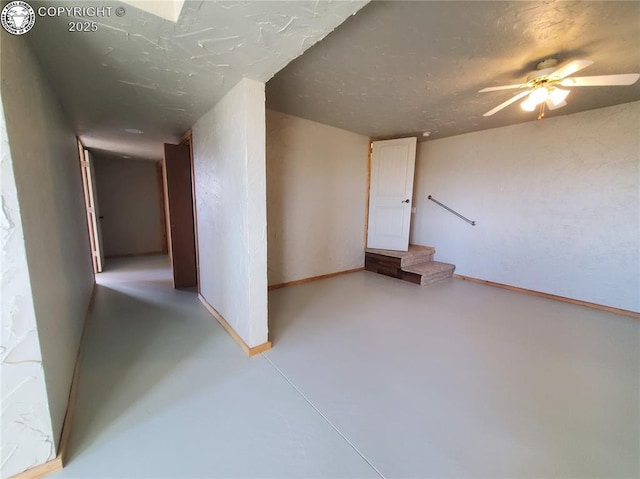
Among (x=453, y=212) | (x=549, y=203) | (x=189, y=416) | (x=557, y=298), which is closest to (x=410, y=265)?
(x=453, y=212)

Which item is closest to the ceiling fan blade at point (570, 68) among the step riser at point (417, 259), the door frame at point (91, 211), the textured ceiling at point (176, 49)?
the textured ceiling at point (176, 49)

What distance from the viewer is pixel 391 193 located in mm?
4070

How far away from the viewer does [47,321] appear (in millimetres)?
1193

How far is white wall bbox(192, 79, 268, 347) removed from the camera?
69.2 inches

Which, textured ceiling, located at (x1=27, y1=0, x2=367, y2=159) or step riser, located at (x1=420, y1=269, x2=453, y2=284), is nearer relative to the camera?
textured ceiling, located at (x1=27, y1=0, x2=367, y2=159)

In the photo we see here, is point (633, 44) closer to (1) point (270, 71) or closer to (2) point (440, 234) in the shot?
(1) point (270, 71)

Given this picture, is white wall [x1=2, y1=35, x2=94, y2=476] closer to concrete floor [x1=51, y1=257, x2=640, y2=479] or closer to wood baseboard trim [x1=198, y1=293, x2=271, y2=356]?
concrete floor [x1=51, y1=257, x2=640, y2=479]

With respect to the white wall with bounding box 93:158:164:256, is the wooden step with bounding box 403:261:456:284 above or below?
below

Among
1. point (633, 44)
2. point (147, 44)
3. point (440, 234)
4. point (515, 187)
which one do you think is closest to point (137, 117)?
point (147, 44)

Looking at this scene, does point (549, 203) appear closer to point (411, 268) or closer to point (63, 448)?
point (411, 268)

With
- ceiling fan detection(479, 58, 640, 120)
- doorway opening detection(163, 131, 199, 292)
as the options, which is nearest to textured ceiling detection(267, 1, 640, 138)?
ceiling fan detection(479, 58, 640, 120)

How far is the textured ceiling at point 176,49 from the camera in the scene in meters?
1.10

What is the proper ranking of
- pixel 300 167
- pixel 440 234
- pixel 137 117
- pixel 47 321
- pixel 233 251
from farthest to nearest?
pixel 440 234
pixel 300 167
pixel 137 117
pixel 233 251
pixel 47 321

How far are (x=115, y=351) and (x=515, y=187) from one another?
4.80 metres
